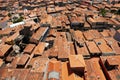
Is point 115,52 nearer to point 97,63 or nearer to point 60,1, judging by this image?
point 97,63

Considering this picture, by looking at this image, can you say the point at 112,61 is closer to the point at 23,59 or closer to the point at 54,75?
the point at 54,75

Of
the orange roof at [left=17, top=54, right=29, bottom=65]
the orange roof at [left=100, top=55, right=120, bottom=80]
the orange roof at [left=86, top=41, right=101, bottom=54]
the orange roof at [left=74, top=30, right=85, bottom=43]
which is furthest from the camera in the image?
the orange roof at [left=74, top=30, right=85, bottom=43]

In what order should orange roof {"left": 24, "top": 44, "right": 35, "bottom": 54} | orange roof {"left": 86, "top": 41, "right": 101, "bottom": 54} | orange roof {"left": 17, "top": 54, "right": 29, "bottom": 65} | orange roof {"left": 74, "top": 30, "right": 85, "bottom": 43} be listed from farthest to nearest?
orange roof {"left": 74, "top": 30, "right": 85, "bottom": 43}, orange roof {"left": 24, "top": 44, "right": 35, "bottom": 54}, orange roof {"left": 86, "top": 41, "right": 101, "bottom": 54}, orange roof {"left": 17, "top": 54, "right": 29, "bottom": 65}

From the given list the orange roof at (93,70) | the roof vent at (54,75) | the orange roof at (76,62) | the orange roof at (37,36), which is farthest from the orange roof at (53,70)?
the orange roof at (37,36)

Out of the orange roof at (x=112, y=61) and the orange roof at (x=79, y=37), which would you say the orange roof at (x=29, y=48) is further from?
the orange roof at (x=112, y=61)

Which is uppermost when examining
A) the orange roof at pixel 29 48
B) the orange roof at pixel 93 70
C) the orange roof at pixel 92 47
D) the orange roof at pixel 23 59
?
the orange roof at pixel 92 47

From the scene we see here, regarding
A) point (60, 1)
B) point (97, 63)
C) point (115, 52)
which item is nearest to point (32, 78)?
point (97, 63)

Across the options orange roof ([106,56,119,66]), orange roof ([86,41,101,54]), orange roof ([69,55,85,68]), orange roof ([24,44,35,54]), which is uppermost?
orange roof ([106,56,119,66])

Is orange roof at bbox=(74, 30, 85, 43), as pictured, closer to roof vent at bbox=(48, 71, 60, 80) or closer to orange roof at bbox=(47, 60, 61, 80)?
orange roof at bbox=(47, 60, 61, 80)

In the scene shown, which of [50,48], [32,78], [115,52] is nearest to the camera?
[32,78]

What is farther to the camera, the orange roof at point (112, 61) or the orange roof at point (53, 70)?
the orange roof at point (112, 61)

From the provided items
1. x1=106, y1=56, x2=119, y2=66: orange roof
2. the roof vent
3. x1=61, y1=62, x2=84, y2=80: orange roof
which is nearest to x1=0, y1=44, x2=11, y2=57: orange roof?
the roof vent
